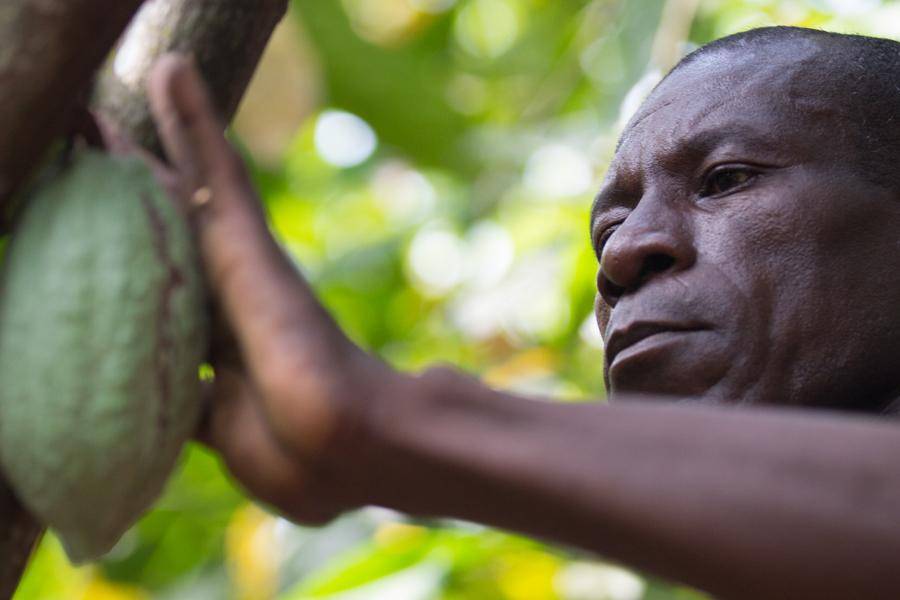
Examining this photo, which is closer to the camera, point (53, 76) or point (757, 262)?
point (53, 76)

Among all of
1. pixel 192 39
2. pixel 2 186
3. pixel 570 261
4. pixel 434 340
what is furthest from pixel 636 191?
pixel 434 340

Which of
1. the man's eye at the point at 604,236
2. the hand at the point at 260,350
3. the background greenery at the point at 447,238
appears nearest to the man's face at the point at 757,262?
the man's eye at the point at 604,236

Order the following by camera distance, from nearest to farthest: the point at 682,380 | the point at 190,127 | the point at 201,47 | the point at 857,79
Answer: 1. the point at 190,127
2. the point at 201,47
3. the point at 682,380
4. the point at 857,79

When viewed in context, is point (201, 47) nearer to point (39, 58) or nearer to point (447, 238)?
point (39, 58)

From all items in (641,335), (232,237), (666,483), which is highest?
(232,237)

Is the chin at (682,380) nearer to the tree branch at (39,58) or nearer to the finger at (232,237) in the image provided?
the finger at (232,237)

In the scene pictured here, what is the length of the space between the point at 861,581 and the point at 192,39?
Result: 917 mm

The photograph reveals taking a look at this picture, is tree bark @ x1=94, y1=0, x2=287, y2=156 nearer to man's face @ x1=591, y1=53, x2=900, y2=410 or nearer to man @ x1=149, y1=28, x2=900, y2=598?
man @ x1=149, y1=28, x2=900, y2=598

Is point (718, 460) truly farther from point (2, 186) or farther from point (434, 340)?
point (434, 340)

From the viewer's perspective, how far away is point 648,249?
1.98 meters

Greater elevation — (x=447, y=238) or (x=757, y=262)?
(x=757, y=262)

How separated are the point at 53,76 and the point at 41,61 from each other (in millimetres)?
17

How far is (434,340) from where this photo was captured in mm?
5090

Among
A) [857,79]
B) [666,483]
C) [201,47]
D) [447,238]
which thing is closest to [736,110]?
[857,79]
